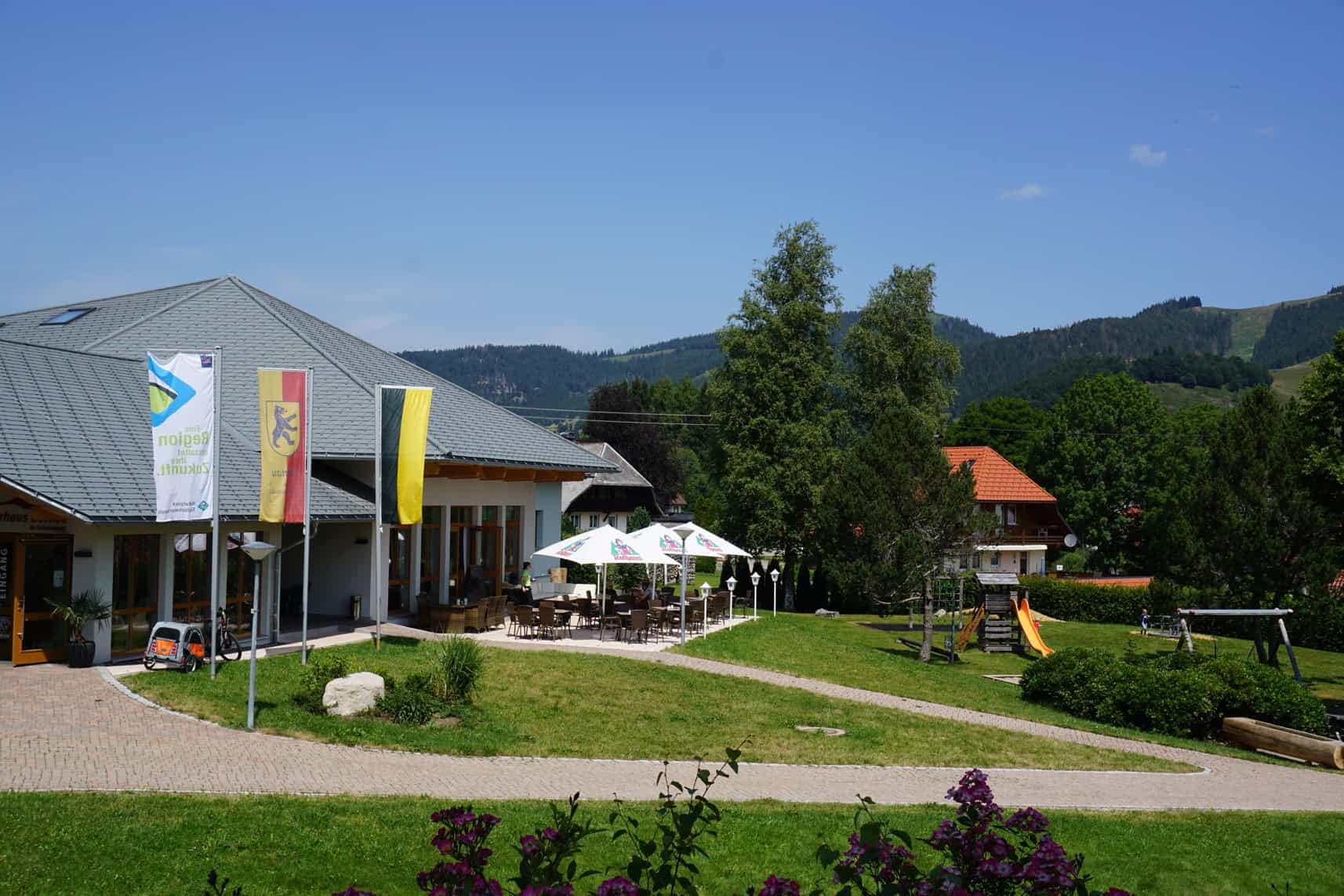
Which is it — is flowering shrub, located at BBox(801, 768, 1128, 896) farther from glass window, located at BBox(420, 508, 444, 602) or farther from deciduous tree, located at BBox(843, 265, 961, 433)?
deciduous tree, located at BBox(843, 265, 961, 433)

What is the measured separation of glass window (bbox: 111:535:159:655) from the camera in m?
17.8

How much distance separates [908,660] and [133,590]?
16374mm

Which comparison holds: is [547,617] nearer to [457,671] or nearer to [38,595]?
[457,671]

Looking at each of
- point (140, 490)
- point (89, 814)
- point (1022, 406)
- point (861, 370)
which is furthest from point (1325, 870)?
point (1022, 406)

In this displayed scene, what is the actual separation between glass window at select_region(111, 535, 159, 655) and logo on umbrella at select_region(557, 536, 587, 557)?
8.28 meters

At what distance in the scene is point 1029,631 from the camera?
28938 mm

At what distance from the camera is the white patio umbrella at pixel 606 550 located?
23250 mm

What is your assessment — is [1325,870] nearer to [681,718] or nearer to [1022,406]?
[681,718]

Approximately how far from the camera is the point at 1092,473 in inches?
2393

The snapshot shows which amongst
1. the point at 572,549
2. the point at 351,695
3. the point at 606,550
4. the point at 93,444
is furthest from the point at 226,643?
the point at 606,550

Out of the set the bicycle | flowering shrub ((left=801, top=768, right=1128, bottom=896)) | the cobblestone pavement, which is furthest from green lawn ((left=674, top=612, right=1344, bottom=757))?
flowering shrub ((left=801, top=768, right=1128, bottom=896))

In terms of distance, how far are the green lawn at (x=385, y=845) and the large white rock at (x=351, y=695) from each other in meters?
4.24

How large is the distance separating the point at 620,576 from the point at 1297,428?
67.5ft

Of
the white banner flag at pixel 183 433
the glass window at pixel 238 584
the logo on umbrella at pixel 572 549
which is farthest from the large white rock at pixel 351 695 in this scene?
the logo on umbrella at pixel 572 549
